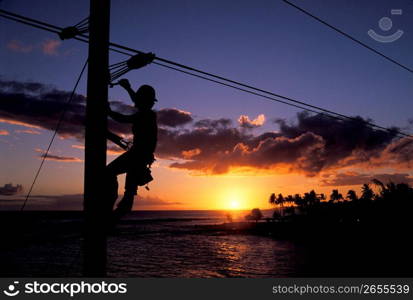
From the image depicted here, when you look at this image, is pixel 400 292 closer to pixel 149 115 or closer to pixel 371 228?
pixel 149 115

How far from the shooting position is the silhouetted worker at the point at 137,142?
4816 mm

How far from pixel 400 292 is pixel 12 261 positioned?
100ft

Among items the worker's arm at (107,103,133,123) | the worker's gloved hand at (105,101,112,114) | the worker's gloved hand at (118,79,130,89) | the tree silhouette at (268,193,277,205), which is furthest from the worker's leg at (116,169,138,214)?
the tree silhouette at (268,193,277,205)

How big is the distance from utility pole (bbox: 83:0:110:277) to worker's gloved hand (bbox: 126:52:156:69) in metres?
0.58

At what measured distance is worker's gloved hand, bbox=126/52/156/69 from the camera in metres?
5.24

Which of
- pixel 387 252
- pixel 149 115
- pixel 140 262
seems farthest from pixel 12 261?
pixel 387 252

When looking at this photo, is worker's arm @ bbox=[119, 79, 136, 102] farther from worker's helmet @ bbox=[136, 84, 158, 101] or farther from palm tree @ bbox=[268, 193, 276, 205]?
palm tree @ bbox=[268, 193, 276, 205]

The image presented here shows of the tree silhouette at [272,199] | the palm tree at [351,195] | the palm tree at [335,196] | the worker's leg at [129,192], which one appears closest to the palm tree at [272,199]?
the tree silhouette at [272,199]

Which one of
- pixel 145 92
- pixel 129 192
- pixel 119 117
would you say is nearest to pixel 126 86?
pixel 145 92

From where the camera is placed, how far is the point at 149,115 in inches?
193

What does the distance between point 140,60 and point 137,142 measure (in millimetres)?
1466

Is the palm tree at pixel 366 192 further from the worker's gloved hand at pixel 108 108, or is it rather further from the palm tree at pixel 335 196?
the worker's gloved hand at pixel 108 108

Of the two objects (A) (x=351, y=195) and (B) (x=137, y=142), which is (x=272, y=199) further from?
(B) (x=137, y=142)

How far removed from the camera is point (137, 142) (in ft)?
16.0
